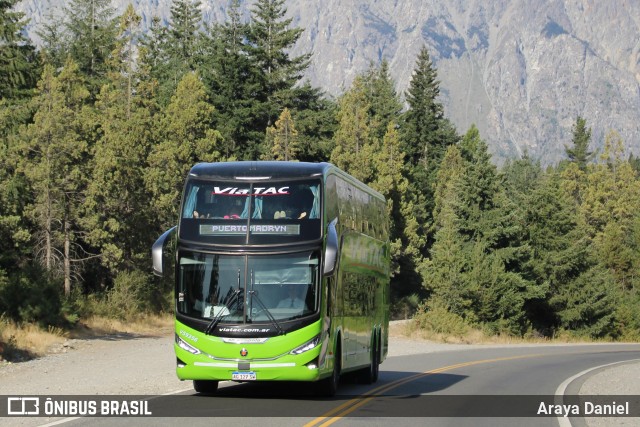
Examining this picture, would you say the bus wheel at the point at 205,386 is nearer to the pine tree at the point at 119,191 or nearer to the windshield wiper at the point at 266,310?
the windshield wiper at the point at 266,310

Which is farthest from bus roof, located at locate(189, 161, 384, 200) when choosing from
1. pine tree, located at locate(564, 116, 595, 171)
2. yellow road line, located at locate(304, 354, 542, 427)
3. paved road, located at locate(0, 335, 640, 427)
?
pine tree, located at locate(564, 116, 595, 171)

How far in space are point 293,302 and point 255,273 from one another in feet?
2.87

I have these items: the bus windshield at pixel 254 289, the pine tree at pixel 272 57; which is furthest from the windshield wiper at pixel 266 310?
the pine tree at pixel 272 57

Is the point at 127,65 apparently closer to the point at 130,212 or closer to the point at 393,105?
the point at 130,212

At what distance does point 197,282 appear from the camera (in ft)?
59.9

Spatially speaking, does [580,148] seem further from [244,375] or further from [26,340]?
[244,375]

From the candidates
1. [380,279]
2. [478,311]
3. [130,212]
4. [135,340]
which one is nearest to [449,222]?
[478,311]

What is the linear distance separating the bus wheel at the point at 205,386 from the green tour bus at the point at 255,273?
1589 mm

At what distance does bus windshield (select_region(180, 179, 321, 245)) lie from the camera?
18.2m

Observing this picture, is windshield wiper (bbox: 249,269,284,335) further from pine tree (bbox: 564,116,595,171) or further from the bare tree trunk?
pine tree (bbox: 564,116,595,171)

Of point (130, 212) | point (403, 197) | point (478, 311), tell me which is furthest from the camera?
point (403, 197)

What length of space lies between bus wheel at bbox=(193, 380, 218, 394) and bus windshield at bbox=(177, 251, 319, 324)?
2140 millimetres

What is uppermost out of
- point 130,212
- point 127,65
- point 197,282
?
point 127,65

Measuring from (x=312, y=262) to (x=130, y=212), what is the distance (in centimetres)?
3428
